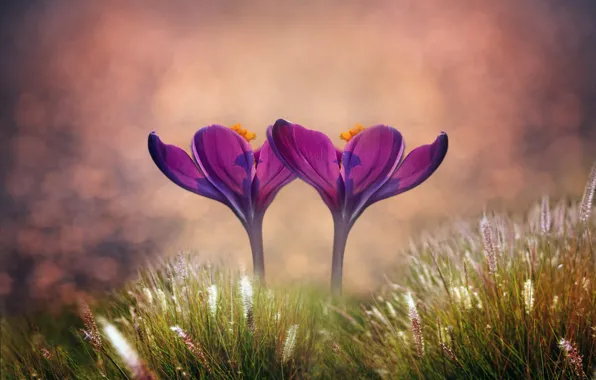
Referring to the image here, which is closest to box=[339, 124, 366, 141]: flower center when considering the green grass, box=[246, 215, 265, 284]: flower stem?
box=[246, 215, 265, 284]: flower stem

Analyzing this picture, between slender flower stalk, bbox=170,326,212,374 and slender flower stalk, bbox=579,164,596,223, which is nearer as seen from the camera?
slender flower stalk, bbox=170,326,212,374

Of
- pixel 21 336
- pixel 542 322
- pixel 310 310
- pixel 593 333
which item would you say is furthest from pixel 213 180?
pixel 593 333

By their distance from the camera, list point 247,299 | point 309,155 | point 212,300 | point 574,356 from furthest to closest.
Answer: point 309,155 → point 212,300 → point 247,299 → point 574,356

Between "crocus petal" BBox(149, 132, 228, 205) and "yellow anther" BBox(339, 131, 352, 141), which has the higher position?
"yellow anther" BBox(339, 131, 352, 141)

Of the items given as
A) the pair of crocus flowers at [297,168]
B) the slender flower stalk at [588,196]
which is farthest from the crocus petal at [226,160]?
the slender flower stalk at [588,196]

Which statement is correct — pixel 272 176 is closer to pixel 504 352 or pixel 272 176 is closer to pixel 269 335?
pixel 269 335

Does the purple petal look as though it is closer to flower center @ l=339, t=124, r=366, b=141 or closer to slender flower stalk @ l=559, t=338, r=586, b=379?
flower center @ l=339, t=124, r=366, b=141

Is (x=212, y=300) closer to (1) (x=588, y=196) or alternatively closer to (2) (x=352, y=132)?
(2) (x=352, y=132)

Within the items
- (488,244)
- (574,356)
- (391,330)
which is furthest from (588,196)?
(391,330)
